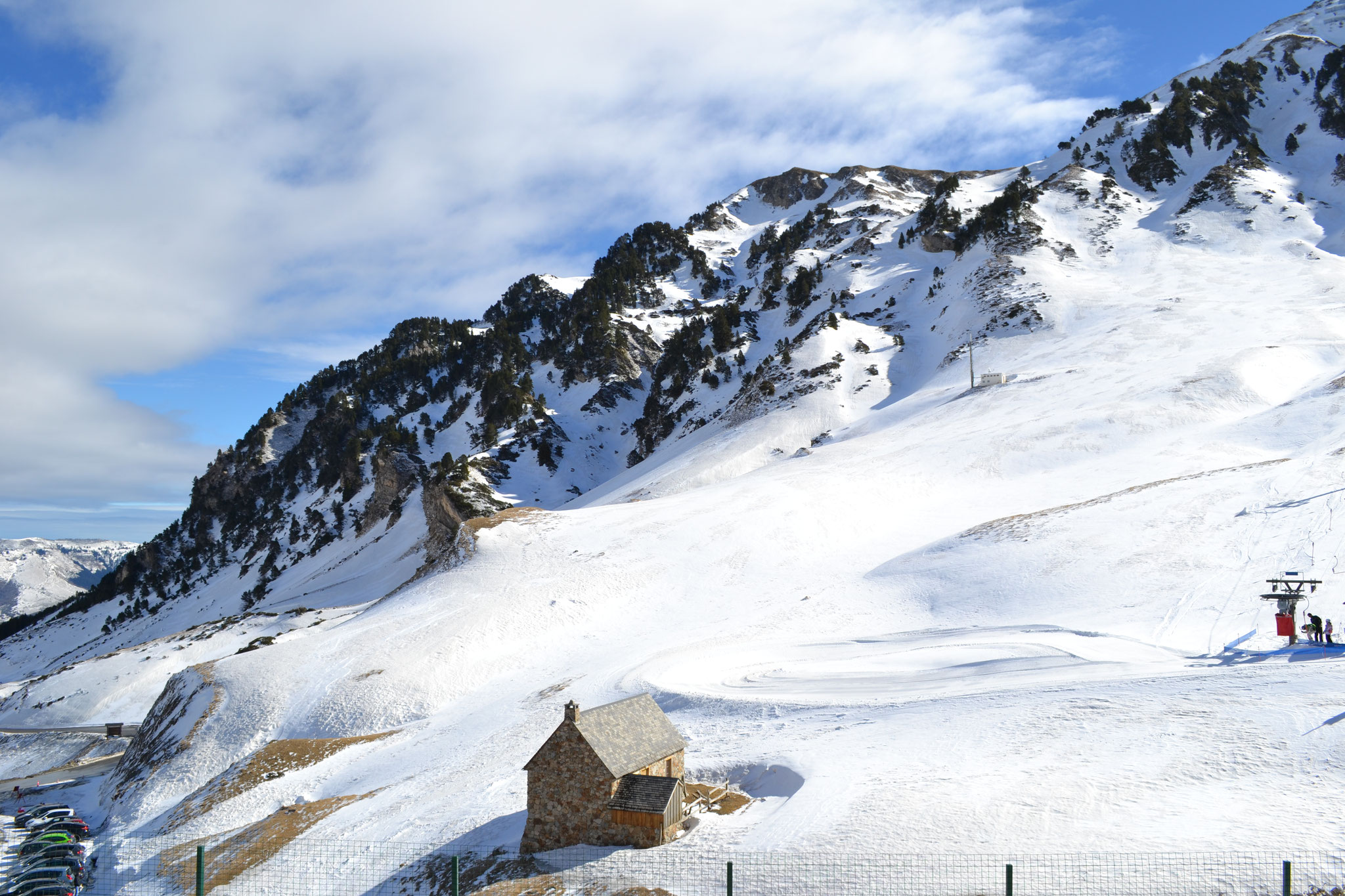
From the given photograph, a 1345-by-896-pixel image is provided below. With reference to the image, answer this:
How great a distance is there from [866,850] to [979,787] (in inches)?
163

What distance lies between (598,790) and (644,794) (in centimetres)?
129

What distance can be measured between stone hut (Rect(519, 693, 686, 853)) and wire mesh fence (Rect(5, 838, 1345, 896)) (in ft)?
1.59

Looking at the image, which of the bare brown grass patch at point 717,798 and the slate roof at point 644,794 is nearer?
the slate roof at point 644,794

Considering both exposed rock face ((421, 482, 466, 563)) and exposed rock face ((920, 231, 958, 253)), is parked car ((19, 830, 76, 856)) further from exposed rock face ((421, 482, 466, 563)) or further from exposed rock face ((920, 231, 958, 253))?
exposed rock face ((920, 231, 958, 253))

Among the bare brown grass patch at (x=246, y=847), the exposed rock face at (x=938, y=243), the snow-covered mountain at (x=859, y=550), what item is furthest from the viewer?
the exposed rock face at (x=938, y=243)

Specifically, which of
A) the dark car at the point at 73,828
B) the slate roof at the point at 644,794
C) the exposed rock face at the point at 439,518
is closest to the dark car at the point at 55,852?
the dark car at the point at 73,828

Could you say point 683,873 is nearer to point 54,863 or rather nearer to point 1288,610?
point 1288,610

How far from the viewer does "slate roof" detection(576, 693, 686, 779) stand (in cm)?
2147

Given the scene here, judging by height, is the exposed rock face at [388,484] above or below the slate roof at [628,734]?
above

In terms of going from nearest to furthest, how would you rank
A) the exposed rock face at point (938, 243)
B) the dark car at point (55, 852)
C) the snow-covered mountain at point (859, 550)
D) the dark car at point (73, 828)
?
the snow-covered mountain at point (859, 550) → the dark car at point (55, 852) → the dark car at point (73, 828) → the exposed rock face at point (938, 243)

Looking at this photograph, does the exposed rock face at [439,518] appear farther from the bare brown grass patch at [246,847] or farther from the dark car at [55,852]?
the bare brown grass patch at [246,847]

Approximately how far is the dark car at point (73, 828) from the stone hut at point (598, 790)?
81.9 feet

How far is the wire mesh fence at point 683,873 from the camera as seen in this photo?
48.5ft

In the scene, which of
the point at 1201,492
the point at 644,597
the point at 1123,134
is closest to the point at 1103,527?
the point at 1201,492
